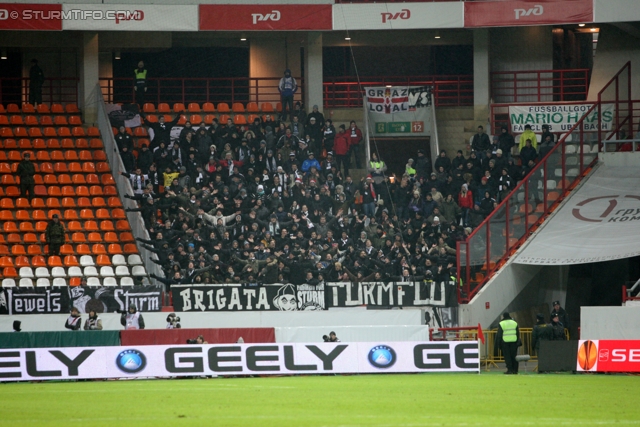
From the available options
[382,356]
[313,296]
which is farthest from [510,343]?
[313,296]

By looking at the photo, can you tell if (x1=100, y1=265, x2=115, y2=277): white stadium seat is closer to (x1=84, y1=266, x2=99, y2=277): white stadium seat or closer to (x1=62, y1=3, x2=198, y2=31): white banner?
(x1=84, y1=266, x2=99, y2=277): white stadium seat

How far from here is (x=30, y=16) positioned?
107 feet

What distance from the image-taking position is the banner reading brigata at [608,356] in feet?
69.3

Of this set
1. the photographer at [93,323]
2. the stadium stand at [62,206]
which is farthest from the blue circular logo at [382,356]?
the stadium stand at [62,206]

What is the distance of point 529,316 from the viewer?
29.0 meters

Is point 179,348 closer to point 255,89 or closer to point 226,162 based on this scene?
point 226,162

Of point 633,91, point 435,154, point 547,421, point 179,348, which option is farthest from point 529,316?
point 547,421

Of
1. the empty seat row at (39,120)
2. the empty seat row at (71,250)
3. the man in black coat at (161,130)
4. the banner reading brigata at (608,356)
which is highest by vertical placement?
the empty seat row at (39,120)

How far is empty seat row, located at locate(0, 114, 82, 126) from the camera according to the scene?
33.3 meters

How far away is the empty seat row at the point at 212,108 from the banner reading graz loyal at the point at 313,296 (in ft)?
33.7

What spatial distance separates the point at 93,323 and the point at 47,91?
15.9 meters

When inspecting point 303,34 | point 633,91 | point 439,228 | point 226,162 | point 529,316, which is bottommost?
point 529,316

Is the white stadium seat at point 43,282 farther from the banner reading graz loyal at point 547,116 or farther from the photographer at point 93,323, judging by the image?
the banner reading graz loyal at point 547,116

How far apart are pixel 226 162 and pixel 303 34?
668 centimetres
